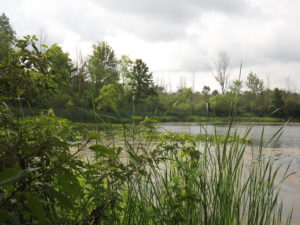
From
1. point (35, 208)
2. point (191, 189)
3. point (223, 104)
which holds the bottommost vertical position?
point (191, 189)

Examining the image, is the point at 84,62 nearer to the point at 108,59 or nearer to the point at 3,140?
the point at 3,140

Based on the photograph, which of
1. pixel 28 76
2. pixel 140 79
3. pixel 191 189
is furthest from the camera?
pixel 140 79

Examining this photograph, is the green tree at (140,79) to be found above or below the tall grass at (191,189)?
above

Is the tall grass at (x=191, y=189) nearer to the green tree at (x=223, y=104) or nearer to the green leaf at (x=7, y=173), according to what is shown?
the green tree at (x=223, y=104)

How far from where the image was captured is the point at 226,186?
1173mm

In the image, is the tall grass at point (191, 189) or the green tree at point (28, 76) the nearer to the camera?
the green tree at point (28, 76)

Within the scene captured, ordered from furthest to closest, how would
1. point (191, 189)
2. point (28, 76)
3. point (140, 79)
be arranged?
point (140, 79) → point (191, 189) → point (28, 76)

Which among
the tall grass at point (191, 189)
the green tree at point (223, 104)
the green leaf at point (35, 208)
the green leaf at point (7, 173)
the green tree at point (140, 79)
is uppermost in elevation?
the green tree at point (140, 79)

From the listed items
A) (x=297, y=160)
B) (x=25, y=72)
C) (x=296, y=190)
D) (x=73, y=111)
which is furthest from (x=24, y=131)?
(x=297, y=160)

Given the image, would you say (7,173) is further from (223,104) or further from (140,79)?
(140,79)

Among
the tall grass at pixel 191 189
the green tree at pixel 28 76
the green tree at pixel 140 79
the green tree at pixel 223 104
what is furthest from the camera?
the green tree at pixel 140 79

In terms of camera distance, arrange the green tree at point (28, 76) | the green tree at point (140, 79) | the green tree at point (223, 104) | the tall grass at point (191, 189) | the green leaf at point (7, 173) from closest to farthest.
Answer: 1. the green leaf at point (7, 173)
2. the green tree at point (28, 76)
3. the tall grass at point (191, 189)
4. the green tree at point (223, 104)
5. the green tree at point (140, 79)

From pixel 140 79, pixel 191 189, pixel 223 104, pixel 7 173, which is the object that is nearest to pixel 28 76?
pixel 7 173

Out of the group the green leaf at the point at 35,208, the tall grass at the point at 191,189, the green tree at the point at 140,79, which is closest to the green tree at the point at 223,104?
the tall grass at the point at 191,189
